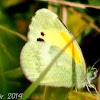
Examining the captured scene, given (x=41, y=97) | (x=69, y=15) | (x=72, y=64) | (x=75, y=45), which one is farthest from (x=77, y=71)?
(x=69, y=15)

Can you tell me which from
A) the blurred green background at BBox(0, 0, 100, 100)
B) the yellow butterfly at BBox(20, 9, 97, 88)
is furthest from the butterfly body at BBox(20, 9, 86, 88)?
the blurred green background at BBox(0, 0, 100, 100)

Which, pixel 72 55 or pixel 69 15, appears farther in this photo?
pixel 69 15

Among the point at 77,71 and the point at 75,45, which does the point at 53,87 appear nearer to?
the point at 77,71

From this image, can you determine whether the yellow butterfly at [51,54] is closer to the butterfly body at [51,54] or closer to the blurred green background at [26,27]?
the butterfly body at [51,54]

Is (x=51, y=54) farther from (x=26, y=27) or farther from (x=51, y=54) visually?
(x=26, y=27)

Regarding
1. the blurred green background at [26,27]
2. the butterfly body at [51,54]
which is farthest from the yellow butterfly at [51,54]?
the blurred green background at [26,27]

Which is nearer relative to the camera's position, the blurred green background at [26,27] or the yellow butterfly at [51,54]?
the yellow butterfly at [51,54]

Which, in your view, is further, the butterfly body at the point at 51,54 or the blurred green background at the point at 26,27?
the blurred green background at the point at 26,27

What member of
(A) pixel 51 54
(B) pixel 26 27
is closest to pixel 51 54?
(A) pixel 51 54
